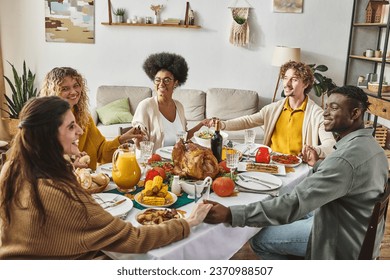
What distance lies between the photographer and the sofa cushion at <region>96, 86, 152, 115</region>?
167 inches

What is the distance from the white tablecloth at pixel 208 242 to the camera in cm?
112

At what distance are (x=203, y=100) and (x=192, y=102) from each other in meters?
0.13

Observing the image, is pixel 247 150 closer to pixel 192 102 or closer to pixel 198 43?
pixel 192 102

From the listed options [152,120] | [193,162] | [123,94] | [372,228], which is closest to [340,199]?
[372,228]

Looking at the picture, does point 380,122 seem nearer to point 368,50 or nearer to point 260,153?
point 368,50

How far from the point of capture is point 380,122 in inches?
160

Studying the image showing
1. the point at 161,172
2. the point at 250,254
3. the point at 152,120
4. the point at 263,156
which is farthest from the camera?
the point at 152,120

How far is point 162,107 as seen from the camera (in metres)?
2.48

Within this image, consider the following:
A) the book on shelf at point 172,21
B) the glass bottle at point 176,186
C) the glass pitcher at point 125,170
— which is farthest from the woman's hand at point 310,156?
the book on shelf at point 172,21

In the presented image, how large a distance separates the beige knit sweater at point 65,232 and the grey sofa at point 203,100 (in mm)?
3117

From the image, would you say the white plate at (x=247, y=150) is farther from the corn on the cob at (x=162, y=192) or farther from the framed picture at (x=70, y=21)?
the framed picture at (x=70, y=21)

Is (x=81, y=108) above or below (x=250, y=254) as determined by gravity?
above

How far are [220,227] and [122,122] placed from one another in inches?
109

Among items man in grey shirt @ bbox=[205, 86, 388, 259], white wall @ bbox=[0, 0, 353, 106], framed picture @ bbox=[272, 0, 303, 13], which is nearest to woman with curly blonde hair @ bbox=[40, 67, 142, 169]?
man in grey shirt @ bbox=[205, 86, 388, 259]
